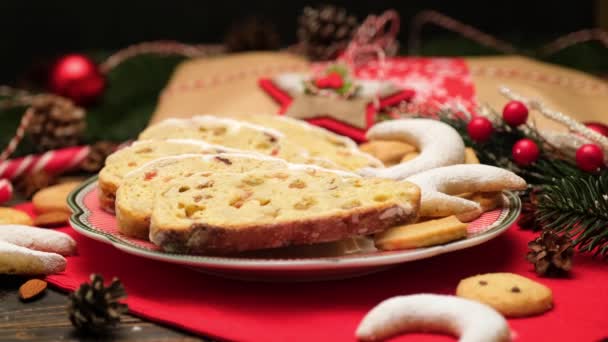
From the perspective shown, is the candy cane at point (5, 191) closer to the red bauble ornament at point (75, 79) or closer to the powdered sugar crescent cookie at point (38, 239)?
the powdered sugar crescent cookie at point (38, 239)

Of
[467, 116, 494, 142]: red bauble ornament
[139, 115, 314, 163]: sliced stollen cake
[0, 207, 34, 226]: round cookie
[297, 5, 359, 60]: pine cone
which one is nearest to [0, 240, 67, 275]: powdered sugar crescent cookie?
[0, 207, 34, 226]: round cookie

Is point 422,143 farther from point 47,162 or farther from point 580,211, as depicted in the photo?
point 47,162

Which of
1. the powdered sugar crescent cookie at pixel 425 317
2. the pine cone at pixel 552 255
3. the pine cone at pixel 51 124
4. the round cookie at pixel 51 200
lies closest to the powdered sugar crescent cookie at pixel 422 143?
the pine cone at pixel 552 255

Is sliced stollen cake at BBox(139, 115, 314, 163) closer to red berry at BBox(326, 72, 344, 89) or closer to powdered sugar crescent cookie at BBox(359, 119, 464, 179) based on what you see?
powdered sugar crescent cookie at BBox(359, 119, 464, 179)

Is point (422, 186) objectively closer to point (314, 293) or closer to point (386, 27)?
point (314, 293)

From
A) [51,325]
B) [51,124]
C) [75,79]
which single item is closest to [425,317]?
[51,325]

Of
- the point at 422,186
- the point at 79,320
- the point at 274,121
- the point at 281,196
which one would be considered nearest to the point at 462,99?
the point at 274,121
